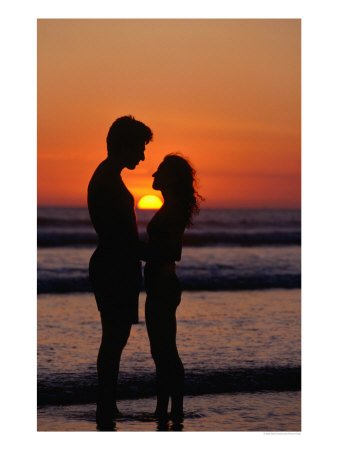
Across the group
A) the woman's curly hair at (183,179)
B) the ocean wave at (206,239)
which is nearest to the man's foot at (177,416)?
the woman's curly hair at (183,179)

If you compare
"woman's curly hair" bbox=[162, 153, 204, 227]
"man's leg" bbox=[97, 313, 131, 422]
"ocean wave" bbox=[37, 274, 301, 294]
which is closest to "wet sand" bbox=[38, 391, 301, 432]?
"man's leg" bbox=[97, 313, 131, 422]

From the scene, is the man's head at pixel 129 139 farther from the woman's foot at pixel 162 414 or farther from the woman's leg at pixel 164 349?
the woman's foot at pixel 162 414

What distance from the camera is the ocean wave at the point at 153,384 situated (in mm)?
5328

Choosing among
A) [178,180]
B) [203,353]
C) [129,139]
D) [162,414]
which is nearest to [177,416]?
[162,414]

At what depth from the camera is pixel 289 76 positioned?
19.1ft

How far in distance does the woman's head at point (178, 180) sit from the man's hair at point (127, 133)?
0.61 ft

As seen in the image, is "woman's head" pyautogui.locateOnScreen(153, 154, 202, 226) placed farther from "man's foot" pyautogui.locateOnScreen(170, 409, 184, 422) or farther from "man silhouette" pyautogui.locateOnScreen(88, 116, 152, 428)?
"man's foot" pyautogui.locateOnScreen(170, 409, 184, 422)

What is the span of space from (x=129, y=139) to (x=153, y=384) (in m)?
2.32

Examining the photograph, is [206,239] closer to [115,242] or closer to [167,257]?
[167,257]

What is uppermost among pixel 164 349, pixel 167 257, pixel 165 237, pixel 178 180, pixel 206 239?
pixel 178 180

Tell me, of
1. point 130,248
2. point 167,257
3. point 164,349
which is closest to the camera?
point 130,248

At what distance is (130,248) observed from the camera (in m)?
4.01
